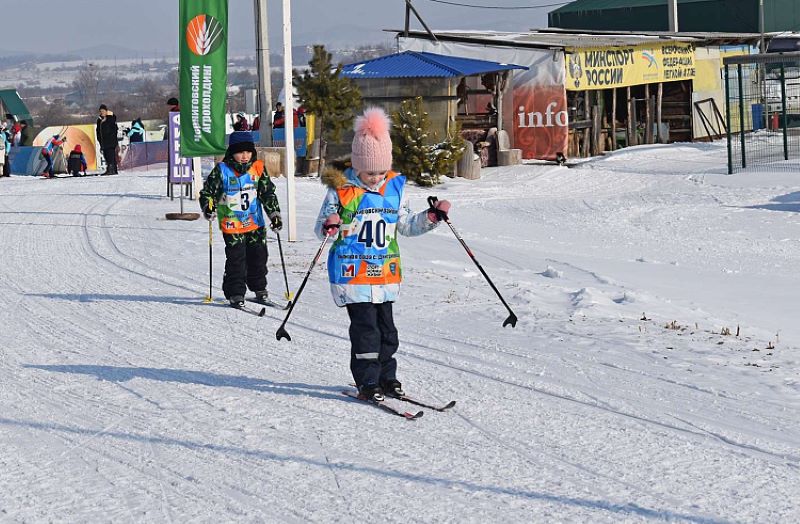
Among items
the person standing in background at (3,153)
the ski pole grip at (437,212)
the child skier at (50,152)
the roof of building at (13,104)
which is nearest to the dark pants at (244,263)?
the ski pole grip at (437,212)

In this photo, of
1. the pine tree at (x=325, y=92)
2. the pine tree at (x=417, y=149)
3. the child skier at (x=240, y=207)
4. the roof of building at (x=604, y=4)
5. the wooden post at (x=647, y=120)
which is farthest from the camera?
the roof of building at (x=604, y=4)

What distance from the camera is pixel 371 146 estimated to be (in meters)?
6.76

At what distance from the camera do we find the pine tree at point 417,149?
24.2 m

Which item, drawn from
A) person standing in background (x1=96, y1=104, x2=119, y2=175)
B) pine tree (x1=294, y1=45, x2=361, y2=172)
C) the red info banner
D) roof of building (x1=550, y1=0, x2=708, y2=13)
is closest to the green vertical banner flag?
pine tree (x1=294, y1=45, x2=361, y2=172)

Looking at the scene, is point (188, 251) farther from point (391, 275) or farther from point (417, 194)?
point (417, 194)

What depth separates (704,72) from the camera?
38031mm

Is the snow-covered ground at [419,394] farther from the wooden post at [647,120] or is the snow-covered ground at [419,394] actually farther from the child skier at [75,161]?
the wooden post at [647,120]

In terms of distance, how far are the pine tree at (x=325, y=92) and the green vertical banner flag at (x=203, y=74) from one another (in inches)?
383

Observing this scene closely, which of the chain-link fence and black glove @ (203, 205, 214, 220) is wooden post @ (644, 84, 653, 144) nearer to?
the chain-link fence

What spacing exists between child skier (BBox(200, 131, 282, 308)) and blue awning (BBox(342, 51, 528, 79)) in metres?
17.4

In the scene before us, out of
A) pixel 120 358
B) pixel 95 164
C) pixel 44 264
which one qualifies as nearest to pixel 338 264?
pixel 120 358

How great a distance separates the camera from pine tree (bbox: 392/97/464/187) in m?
24.2

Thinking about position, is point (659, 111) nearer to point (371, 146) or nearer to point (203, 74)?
point (203, 74)

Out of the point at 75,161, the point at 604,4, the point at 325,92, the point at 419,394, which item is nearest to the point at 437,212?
the point at 419,394
